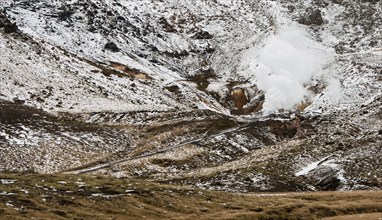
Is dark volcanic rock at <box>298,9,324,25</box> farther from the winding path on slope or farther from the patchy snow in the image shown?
the patchy snow

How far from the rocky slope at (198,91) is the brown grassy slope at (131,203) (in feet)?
39.4

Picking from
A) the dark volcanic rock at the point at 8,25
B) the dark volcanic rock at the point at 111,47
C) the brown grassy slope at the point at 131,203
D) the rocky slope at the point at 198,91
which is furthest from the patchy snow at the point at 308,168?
the dark volcanic rock at the point at 8,25

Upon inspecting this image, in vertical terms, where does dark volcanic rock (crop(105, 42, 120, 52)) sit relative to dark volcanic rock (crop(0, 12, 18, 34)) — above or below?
above

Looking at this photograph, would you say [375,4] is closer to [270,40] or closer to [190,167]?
[270,40]

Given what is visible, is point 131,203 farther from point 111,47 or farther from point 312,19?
point 312,19

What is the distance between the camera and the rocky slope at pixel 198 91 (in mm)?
54594

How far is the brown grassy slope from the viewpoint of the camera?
26344mm

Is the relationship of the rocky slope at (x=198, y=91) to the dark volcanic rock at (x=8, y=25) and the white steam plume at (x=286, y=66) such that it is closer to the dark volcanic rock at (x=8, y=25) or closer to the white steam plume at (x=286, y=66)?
the dark volcanic rock at (x=8, y=25)

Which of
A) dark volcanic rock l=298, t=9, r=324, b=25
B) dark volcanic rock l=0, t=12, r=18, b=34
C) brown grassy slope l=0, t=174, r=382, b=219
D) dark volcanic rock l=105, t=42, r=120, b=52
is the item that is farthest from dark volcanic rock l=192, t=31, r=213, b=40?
brown grassy slope l=0, t=174, r=382, b=219

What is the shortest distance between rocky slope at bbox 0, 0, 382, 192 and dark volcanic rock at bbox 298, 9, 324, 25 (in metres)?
0.32

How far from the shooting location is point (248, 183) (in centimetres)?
4750

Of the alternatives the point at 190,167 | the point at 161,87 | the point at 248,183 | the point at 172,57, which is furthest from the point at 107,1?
the point at 248,183

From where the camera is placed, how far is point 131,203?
97.8 ft

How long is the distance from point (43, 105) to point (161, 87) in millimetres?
22875
